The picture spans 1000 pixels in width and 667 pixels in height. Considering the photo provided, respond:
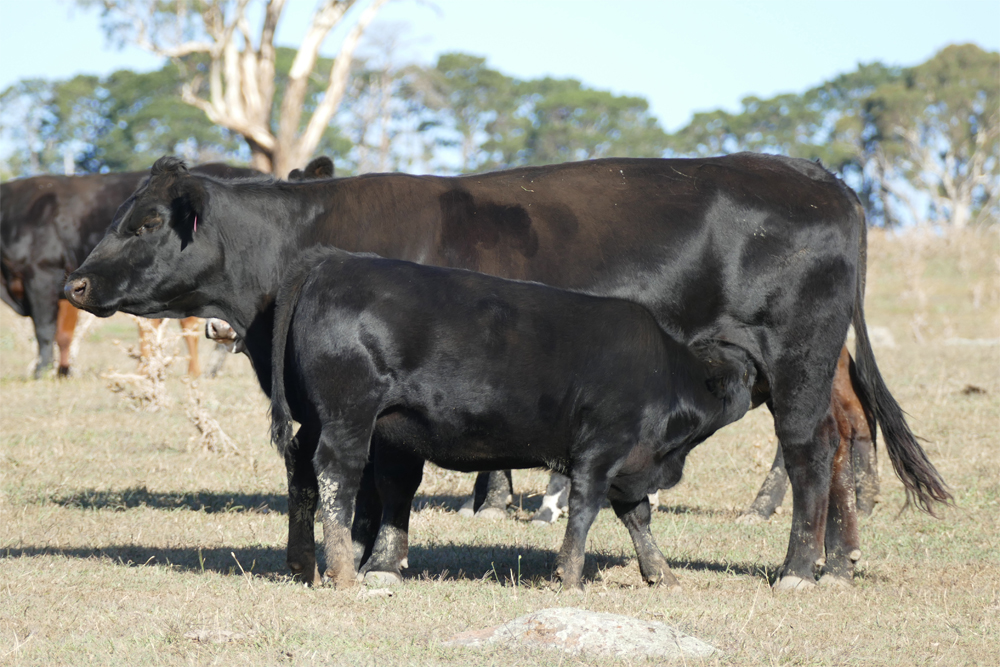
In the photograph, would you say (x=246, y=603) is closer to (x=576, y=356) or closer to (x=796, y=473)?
(x=576, y=356)

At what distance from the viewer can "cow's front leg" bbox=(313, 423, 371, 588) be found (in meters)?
4.65

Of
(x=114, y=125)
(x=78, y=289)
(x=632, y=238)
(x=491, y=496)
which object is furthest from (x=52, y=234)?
(x=114, y=125)

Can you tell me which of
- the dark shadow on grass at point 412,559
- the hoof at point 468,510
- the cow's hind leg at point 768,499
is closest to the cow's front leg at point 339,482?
the dark shadow on grass at point 412,559

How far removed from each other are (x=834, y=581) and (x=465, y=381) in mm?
2110

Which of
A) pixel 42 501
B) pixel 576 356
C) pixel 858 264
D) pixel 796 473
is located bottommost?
pixel 42 501

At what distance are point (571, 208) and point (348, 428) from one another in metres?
1.71

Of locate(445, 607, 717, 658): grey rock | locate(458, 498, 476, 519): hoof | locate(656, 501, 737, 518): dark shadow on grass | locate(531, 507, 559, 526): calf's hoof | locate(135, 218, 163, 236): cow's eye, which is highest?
locate(135, 218, 163, 236): cow's eye

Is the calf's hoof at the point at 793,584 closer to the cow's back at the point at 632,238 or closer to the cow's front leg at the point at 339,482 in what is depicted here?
the cow's back at the point at 632,238

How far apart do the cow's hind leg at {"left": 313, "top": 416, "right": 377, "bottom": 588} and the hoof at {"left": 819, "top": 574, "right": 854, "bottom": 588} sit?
2264mm

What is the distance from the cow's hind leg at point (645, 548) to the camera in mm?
5199

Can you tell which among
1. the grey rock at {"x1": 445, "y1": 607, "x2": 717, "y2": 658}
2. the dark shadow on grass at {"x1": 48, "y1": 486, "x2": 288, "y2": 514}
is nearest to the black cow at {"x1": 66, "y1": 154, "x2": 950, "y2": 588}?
the grey rock at {"x1": 445, "y1": 607, "x2": 717, "y2": 658}

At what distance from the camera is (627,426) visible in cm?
480

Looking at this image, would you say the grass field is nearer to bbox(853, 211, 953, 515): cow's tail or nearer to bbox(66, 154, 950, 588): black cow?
bbox(853, 211, 953, 515): cow's tail

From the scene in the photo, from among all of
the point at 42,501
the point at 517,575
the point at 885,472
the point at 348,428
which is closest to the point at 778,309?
the point at 517,575
